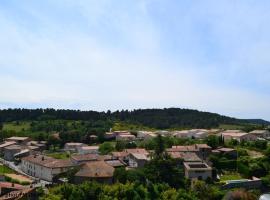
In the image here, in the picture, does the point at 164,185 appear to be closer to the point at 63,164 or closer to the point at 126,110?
the point at 63,164

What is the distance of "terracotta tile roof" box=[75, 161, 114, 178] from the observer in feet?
178

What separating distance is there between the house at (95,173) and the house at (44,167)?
18.6 ft

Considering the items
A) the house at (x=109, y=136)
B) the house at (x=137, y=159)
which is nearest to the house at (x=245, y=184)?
the house at (x=137, y=159)

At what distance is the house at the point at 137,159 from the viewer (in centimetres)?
6319

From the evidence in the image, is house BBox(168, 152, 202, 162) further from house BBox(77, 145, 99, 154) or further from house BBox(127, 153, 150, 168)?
house BBox(77, 145, 99, 154)

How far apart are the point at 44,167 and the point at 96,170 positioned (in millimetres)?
10301

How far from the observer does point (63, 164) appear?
62.8m

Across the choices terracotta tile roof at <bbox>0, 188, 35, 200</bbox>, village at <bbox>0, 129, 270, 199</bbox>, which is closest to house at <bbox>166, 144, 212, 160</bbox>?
village at <bbox>0, 129, 270, 199</bbox>

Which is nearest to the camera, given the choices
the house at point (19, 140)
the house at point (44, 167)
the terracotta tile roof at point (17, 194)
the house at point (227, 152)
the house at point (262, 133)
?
the terracotta tile roof at point (17, 194)

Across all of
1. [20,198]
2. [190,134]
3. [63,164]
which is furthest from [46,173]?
[190,134]

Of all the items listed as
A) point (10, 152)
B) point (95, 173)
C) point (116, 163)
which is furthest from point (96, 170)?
point (10, 152)

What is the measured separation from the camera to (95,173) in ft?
179

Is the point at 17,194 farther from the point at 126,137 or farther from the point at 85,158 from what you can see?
the point at 126,137

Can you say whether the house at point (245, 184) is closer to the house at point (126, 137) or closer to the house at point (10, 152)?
the house at point (10, 152)
